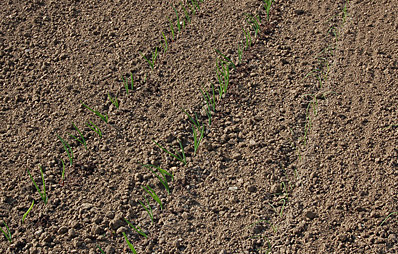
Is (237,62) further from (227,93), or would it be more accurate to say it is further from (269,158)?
(269,158)

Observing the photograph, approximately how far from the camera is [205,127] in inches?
117

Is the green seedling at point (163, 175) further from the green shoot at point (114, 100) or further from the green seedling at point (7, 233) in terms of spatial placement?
the green seedling at point (7, 233)

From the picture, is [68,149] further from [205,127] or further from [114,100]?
[205,127]

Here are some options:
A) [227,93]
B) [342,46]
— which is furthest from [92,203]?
[342,46]

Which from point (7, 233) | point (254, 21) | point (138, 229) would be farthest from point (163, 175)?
point (254, 21)

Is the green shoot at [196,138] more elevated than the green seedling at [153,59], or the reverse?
the green seedling at [153,59]

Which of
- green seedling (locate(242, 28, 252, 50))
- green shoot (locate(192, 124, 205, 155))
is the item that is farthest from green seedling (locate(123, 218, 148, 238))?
green seedling (locate(242, 28, 252, 50))

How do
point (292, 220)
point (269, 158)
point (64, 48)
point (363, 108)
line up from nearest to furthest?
point (292, 220)
point (269, 158)
point (363, 108)
point (64, 48)

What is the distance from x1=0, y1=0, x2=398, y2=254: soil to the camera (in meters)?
2.47

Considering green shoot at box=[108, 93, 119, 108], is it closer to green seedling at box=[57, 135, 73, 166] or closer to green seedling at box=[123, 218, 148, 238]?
green seedling at box=[57, 135, 73, 166]

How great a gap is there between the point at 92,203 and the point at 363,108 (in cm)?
171

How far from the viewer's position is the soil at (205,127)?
247 cm

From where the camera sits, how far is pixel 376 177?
260cm

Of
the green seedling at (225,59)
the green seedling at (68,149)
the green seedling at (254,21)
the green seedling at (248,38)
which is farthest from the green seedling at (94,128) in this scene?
the green seedling at (254,21)
